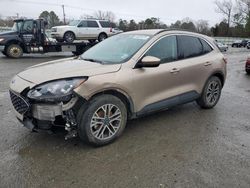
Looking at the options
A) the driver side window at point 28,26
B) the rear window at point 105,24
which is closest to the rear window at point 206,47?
the driver side window at point 28,26

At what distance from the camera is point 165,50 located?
457 cm

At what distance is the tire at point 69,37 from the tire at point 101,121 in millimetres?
15611

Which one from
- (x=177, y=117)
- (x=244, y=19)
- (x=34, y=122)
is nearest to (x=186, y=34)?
(x=177, y=117)

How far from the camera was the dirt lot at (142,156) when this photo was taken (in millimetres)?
3027

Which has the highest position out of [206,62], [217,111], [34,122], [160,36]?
[160,36]

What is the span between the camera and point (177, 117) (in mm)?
5137

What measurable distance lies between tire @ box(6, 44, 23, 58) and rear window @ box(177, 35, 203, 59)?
14.0 meters

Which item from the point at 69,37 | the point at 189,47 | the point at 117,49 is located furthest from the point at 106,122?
the point at 69,37

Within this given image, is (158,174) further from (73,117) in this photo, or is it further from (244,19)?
(244,19)

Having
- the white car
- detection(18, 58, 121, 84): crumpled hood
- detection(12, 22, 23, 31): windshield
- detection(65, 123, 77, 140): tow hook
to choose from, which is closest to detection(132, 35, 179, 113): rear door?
detection(18, 58, 121, 84): crumpled hood

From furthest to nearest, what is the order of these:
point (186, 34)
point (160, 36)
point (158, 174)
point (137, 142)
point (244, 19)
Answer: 1. point (244, 19)
2. point (186, 34)
3. point (160, 36)
4. point (137, 142)
5. point (158, 174)

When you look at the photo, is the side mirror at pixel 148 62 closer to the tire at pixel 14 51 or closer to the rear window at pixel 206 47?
the rear window at pixel 206 47

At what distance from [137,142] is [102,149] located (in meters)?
0.58

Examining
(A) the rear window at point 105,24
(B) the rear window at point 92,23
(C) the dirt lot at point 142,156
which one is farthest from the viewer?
(A) the rear window at point 105,24
